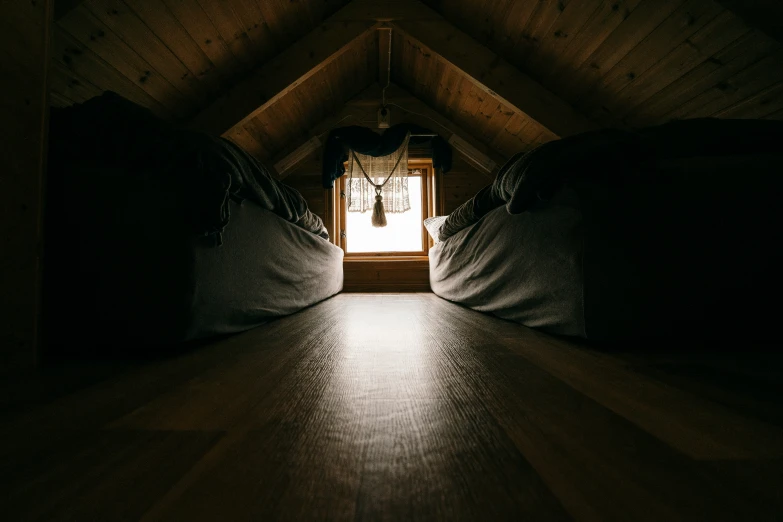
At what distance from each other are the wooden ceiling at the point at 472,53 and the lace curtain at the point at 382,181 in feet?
3.37

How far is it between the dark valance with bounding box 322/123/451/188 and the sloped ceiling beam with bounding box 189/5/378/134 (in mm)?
1250

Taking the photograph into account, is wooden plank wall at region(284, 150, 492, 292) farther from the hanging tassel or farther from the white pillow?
the white pillow

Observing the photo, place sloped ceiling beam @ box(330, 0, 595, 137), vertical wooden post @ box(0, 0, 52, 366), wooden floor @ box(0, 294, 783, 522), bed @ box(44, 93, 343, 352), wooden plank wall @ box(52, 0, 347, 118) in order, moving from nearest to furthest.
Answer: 1. wooden floor @ box(0, 294, 783, 522)
2. vertical wooden post @ box(0, 0, 52, 366)
3. bed @ box(44, 93, 343, 352)
4. wooden plank wall @ box(52, 0, 347, 118)
5. sloped ceiling beam @ box(330, 0, 595, 137)

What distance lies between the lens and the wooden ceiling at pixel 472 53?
1.76 meters

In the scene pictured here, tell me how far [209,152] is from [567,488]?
3.33 ft

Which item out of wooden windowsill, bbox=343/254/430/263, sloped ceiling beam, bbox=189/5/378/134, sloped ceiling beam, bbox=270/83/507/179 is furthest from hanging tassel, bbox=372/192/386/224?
sloped ceiling beam, bbox=189/5/378/134

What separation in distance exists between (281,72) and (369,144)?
1384 millimetres

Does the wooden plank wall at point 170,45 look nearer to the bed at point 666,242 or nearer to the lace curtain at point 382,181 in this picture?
the lace curtain at point 382,181

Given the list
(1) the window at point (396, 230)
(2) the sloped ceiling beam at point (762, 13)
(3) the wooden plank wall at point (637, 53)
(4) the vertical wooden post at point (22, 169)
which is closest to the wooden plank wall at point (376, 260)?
(1) the window at point (396, 230)

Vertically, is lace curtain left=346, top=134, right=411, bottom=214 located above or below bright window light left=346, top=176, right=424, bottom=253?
above

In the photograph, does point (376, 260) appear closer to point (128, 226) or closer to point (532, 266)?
point (532, 266)

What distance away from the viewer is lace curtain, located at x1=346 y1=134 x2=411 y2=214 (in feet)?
13.0

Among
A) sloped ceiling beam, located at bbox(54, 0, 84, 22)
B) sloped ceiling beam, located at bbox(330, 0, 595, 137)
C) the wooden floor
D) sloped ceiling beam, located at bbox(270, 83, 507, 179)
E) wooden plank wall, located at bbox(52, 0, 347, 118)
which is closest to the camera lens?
the wooden floor

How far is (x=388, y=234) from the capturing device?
4.33 meters
